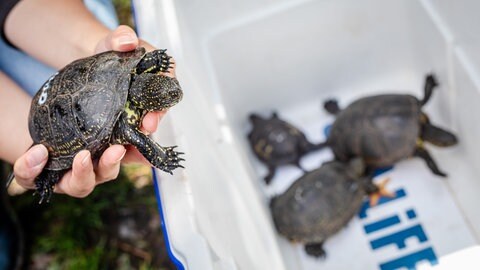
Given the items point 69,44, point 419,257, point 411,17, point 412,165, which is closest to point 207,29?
point 69,44

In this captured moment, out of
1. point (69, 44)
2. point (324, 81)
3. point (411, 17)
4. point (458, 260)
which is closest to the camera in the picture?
point (458, 260)

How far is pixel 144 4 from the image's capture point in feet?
→ 4.93

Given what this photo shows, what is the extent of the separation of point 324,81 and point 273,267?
2.87 feet

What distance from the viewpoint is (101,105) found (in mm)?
1244

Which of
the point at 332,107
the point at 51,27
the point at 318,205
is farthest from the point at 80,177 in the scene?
the point at 332,107

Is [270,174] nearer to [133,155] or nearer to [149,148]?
A: [133,155]

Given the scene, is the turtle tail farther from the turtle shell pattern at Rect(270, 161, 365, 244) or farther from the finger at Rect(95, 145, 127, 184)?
the finger at Rect(95, 145, 127, 184)

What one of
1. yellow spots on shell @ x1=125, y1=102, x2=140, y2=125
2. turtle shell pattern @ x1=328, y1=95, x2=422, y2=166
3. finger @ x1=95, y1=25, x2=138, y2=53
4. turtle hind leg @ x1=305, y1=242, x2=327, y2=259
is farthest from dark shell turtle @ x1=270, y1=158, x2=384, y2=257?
finger @ x1=95, y1=25, x2=138, y2=53

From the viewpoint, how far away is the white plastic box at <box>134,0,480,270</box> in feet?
4.91

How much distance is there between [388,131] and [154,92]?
3.01 feet

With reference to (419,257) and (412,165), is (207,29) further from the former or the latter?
(419,257)

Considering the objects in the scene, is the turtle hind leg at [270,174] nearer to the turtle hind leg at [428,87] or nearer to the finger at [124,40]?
the turtle hind leg at [428,87]

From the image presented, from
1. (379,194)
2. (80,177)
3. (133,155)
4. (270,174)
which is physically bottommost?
(379,194)

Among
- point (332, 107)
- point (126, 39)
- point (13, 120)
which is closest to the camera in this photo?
point (126, 39)
